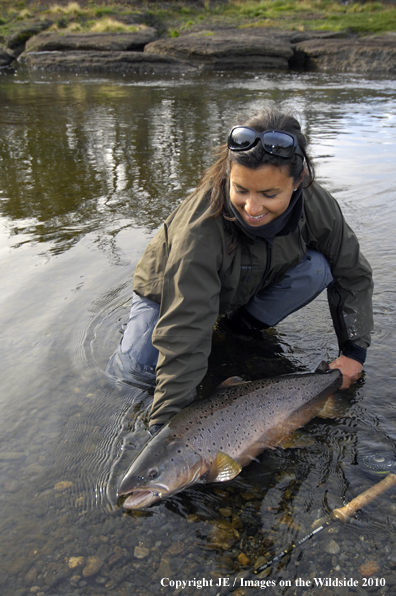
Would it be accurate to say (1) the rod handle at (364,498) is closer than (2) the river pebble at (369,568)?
No

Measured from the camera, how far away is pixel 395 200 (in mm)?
6648

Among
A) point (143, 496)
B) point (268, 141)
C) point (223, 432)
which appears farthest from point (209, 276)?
point (143, 496)

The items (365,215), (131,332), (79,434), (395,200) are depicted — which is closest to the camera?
(79,434)

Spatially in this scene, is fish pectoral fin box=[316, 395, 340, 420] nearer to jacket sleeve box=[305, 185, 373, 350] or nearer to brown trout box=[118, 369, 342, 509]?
brown trout box=[118, 369, 342, 509]

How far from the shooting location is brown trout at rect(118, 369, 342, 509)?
2332 millimetres

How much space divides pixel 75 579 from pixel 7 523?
49 centimetres

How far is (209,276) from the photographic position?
266cm

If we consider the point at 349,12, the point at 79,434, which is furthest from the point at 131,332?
the point at 349,12

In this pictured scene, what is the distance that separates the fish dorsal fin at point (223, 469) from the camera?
2.48m

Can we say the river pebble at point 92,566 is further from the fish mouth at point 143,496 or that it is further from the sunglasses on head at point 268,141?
the sunglasses on head at point 268,141

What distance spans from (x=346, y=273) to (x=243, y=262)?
2.66 ft

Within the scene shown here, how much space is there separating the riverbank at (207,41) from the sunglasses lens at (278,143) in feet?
85.5

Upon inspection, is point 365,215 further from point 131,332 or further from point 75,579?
point 75,579

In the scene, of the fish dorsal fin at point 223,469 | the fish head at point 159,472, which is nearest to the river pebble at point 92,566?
the fish head at point 159,472
